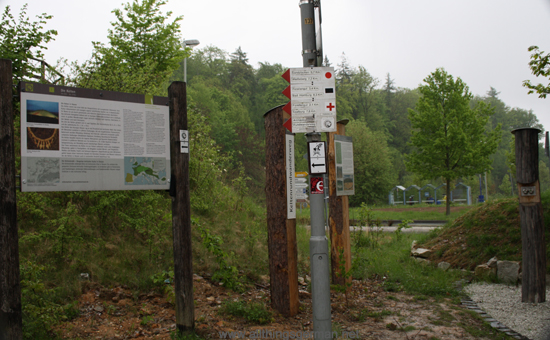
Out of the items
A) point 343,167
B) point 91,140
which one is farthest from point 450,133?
point 91,140

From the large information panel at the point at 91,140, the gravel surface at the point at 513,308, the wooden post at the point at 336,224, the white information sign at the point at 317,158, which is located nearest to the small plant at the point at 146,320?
the large information panel at the point at 91,140

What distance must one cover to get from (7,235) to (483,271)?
7.91m

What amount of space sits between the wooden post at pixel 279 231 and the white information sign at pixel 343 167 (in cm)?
182

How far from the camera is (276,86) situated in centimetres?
5819

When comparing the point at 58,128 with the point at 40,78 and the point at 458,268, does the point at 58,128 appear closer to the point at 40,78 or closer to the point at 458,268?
the point at 40,78

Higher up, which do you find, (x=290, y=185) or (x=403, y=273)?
(x=290, y=185)

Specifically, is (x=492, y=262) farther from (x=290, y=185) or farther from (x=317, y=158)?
(x=317, y=158)

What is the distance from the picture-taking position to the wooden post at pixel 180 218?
4.68 meters

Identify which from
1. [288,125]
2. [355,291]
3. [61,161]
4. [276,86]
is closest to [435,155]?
[355,291]

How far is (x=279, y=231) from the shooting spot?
5.88 m

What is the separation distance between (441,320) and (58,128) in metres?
5.48

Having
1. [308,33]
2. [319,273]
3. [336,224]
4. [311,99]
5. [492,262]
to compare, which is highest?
[308,33]

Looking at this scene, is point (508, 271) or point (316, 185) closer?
point (316, 185)

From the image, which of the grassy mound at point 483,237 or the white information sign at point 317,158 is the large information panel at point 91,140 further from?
the grassy mound at point 483,237
